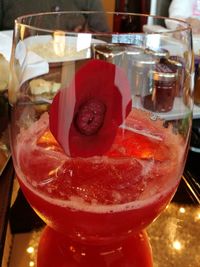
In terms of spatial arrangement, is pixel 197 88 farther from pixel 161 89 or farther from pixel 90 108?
pixel 90 108

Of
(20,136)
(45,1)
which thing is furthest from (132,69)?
(45,1)

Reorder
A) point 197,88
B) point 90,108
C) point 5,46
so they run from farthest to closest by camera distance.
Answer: point 5,46 → point 197,88 → point 90,108

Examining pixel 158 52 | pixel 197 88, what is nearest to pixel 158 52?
pixel 158 52

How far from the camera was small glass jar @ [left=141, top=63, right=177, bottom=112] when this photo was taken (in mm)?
403

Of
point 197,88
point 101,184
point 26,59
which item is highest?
point 26,59

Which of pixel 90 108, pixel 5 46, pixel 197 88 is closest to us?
pixel 90 108

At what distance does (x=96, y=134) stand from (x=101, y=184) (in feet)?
0.15

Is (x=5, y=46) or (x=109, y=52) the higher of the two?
(x=109, y=52)

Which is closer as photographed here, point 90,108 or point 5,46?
point 90,108

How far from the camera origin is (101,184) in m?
0.37

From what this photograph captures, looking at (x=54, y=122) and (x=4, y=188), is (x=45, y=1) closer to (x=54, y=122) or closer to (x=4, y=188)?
(x=4, y=188)

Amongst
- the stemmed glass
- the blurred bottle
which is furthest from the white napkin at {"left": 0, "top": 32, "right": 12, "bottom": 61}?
the stemmed glass

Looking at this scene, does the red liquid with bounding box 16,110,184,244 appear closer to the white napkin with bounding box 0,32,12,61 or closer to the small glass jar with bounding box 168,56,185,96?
the small glass jar with bounding box 168,56,185,96

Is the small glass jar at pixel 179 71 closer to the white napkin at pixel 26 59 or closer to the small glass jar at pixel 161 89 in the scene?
the small glass jar at pixel 161 89
